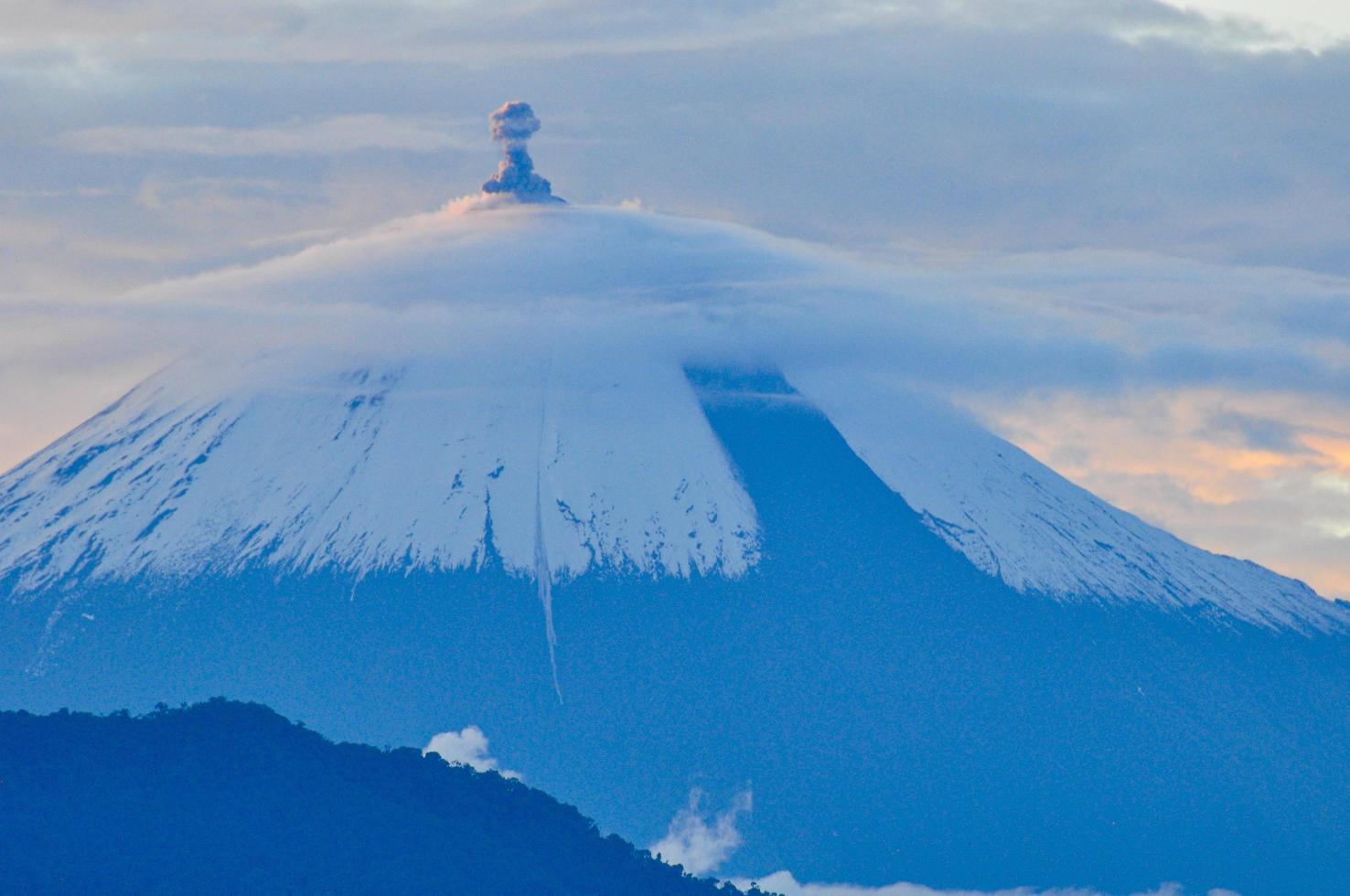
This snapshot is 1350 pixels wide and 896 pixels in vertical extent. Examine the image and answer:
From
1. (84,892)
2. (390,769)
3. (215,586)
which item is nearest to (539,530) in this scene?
(215,586)

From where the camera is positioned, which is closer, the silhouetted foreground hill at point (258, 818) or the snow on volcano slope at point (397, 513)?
the silhouetted foreground hill at point (258, 818)

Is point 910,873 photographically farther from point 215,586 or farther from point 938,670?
point 215,586

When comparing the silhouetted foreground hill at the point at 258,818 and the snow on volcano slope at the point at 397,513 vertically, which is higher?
the silhouetted foreground hill at the point at 258,818

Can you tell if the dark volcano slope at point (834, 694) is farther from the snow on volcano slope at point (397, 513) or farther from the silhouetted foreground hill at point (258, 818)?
the silhouetted foreground hill at point (258, 818)

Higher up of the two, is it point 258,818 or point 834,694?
point 258,818

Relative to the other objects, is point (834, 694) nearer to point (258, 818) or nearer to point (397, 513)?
point (397, 513)
